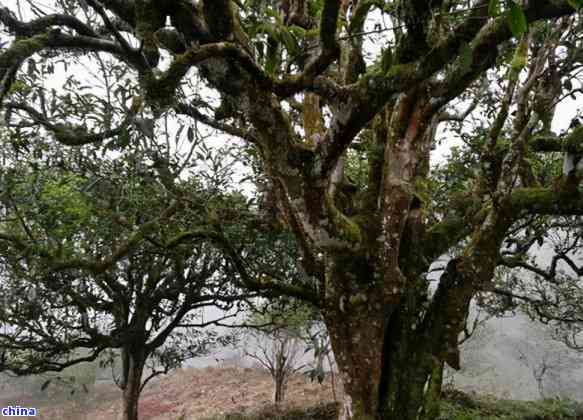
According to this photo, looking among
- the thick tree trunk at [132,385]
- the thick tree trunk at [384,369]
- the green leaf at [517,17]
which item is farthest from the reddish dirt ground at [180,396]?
the green leaf at [517,17]

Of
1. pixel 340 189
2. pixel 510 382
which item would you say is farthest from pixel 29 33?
pixel 510 382

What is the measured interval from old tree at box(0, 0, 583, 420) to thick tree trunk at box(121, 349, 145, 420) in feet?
13.7

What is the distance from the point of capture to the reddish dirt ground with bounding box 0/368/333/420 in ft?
47.9

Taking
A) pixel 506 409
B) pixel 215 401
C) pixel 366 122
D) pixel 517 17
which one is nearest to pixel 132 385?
pixel 366 122

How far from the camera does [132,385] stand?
7020mm

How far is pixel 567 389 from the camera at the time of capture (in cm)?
1747

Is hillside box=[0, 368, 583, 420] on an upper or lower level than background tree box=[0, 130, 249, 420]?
lower

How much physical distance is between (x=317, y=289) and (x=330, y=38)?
8.08ft

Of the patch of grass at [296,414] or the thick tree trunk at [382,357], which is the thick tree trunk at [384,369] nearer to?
the thick tree trunk at [382,357]

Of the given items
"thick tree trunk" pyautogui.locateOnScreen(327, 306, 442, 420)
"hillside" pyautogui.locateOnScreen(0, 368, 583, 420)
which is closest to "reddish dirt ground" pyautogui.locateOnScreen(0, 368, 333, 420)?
"hillside" pyautogui.locateOnScreen(0, 368, 583, 420)

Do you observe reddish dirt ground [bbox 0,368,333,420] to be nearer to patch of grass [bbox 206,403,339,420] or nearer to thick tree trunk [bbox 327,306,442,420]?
patch of grass [bbox 206,403,339,420]

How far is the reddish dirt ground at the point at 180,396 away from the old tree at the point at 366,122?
1037 centimetres

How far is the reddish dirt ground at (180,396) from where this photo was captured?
14594 mm

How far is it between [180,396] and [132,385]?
1161cm
